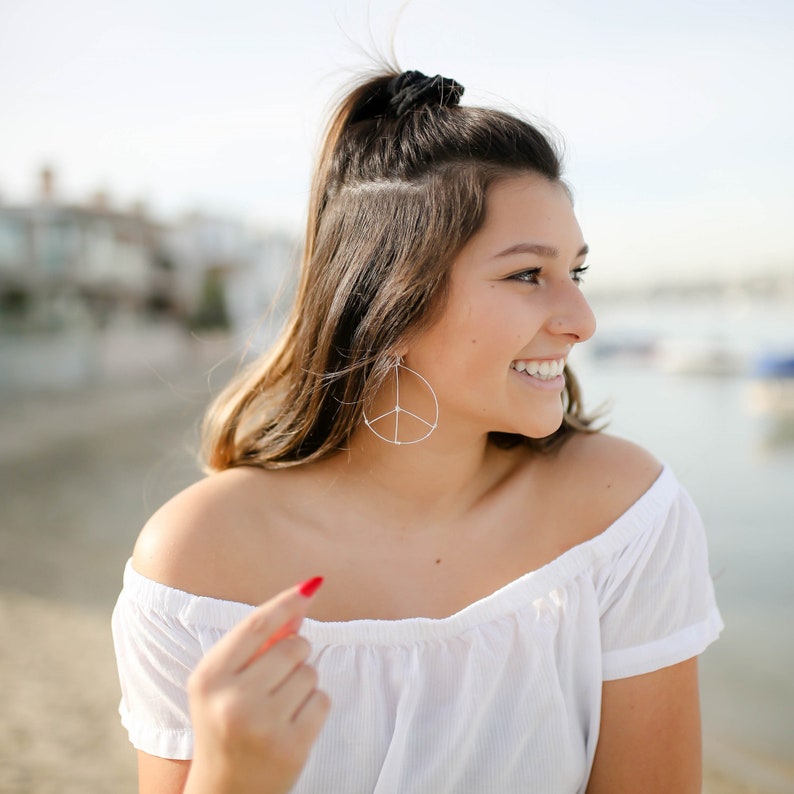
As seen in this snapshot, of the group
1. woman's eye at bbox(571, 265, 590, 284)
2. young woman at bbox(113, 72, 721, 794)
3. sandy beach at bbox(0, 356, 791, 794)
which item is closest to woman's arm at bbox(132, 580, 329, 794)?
young woman at bbox(113, 72, 721, 794)

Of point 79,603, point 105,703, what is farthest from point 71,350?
point 105,703

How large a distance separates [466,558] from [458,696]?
0.31m

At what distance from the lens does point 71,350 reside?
25000mm

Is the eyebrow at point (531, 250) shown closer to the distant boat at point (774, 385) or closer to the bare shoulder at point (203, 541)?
the bare shoulder at point (203, 541)

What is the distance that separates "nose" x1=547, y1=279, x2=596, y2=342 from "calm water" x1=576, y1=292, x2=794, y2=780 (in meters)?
0.69

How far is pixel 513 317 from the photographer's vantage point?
176 cm

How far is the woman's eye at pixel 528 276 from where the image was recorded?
5.93 ft

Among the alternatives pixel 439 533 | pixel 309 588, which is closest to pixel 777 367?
pixel 439 533

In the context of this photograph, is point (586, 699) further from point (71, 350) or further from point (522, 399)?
point (71, 350)

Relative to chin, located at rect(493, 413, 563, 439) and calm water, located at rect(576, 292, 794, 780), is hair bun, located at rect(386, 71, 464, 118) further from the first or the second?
calm water, located at rect(576, 292, 794, 780)

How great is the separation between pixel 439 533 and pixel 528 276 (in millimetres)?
638

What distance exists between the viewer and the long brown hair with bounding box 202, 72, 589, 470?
1.80 meters

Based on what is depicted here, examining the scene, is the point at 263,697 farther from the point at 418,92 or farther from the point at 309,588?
the point at 418,92

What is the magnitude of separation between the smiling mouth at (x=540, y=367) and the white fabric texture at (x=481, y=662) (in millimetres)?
388
